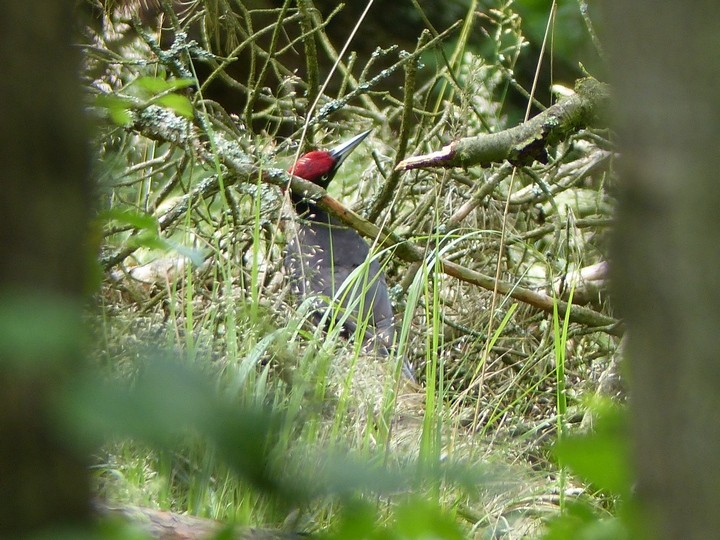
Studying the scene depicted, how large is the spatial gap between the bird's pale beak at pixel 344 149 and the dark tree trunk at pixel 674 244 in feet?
11.6

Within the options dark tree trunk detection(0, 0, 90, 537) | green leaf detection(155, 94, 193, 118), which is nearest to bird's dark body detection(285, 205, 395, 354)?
green leaf detection(155, 94, 193, 118)

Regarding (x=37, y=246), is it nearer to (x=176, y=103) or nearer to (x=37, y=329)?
(x=37, y=329)

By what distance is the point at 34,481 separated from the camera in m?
0.40

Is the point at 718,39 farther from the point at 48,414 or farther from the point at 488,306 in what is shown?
the point at 488,306

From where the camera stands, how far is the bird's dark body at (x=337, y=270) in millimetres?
3037

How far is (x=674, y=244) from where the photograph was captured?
35 centimetres

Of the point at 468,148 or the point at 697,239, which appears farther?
the point at 468,148

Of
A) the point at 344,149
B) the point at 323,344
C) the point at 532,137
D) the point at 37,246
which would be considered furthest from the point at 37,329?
the point at 344,149

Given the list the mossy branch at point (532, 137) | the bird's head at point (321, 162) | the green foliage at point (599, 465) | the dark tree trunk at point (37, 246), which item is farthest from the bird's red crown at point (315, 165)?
the dark tree trunk at point (37, 246)

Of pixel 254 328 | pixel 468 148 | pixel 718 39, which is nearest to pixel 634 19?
pixel 718 39

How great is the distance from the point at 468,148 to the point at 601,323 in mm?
970

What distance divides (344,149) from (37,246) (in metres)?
3.72

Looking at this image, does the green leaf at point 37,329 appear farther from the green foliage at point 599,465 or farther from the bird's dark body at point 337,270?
the bird's dark body at point 337,270

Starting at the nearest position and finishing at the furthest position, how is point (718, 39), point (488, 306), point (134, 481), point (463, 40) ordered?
point (718, 39) < point (134, 481) < point (463, 40) < point (488, 306)
